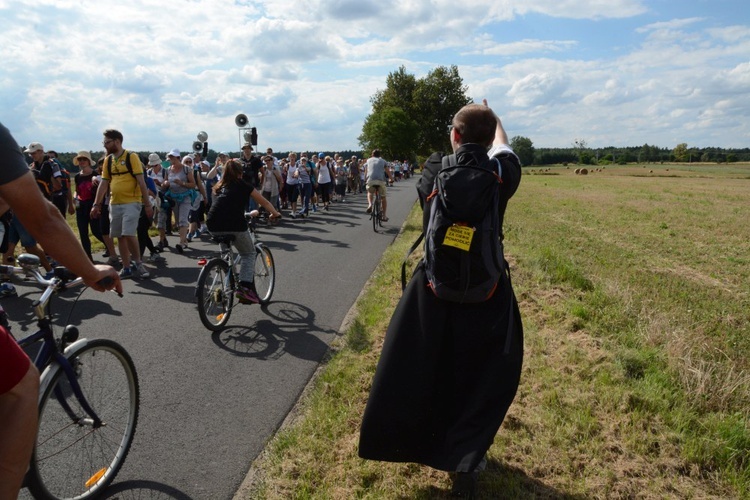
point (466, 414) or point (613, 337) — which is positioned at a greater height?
point (466, 414)

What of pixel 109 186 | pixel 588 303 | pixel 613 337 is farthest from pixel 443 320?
pixel 109 186

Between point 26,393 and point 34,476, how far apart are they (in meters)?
0.97

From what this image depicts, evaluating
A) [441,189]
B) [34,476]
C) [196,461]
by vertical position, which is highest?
[441,189]

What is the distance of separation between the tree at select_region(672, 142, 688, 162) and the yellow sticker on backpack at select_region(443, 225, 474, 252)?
144m

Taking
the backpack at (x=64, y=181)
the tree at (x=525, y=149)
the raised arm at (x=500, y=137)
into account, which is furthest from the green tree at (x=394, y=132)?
the raised arm at (x=500, y=137)

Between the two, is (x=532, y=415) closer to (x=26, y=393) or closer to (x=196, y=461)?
(x=196, y=461)

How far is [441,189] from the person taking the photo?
272 centimetres

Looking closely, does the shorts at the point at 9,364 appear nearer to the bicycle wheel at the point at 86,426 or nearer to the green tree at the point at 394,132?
the bicycle wheel at the point at 86,426

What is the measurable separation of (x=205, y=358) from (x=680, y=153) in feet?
Result: 481

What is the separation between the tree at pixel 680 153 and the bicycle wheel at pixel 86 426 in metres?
144

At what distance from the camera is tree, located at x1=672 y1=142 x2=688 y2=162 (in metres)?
126

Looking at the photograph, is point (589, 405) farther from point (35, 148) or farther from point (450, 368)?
point (35, 148)

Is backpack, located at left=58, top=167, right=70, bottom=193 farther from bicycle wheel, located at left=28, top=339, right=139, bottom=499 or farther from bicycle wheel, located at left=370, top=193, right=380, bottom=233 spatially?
bicycle wheel, located at left=28, top=339, right=139, bottom=499

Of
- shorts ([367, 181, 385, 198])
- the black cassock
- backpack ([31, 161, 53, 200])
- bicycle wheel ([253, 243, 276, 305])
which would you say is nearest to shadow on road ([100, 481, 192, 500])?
the black cassock
